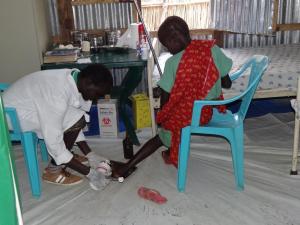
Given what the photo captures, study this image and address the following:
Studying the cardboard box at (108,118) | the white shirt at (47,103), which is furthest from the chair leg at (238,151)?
the cardboard box at (108,118)

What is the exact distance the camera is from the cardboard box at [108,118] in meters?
2.93

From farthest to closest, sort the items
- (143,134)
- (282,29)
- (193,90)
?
1. (282,29)
2. (143,134)
3. (193,90)

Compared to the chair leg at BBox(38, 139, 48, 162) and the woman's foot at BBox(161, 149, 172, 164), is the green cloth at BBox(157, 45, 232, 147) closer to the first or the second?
the woman's foot at BBox(161, 149, 172, 164)

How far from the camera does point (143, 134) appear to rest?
298 cm

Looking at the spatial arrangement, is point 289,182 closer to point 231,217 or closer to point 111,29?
point 231,217

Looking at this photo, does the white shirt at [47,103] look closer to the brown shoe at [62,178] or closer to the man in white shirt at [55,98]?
the man in white shirt at [55,98]

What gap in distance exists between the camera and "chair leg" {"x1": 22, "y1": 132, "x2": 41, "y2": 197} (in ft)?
6.58

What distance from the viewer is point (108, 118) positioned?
295cm

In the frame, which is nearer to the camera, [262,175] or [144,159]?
[262,175]

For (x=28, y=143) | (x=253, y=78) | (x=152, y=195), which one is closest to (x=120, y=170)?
(x=152, y=195)

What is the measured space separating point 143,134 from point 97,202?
39.2 inches

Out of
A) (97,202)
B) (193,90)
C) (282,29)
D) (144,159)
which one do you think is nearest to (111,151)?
(144,159)

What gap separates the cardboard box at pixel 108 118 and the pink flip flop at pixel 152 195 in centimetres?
91

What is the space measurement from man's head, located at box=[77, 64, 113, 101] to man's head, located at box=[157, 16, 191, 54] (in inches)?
15.4
